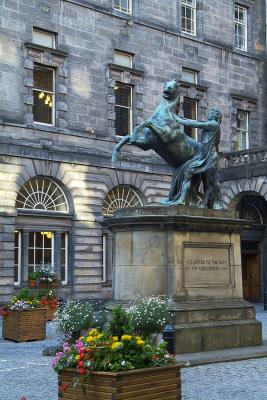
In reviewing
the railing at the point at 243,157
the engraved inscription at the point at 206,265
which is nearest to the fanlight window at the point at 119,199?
the railing at the point at 243,157

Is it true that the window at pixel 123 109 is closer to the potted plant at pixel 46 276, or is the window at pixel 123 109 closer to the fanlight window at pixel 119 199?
the fanlight window at pixel 119 199

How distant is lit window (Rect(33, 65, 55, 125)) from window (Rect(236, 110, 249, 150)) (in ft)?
36.4

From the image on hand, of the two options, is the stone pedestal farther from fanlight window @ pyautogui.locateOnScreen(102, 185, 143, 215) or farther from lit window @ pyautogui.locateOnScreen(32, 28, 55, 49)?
lit window @ pyautogui.locateOnScreen(32, 28, 55, 49)

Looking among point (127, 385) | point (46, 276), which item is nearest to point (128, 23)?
point (46, 276)

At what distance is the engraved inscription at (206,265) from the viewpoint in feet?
43.6

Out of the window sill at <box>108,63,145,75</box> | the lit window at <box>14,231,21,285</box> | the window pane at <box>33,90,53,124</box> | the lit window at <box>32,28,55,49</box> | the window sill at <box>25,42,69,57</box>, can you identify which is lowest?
the lit window at <box>14,231,21,285</box>

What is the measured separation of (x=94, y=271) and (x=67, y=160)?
4.38 m

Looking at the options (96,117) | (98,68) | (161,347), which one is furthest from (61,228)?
(161,347)

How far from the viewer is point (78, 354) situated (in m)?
6.97

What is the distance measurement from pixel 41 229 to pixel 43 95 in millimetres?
5135

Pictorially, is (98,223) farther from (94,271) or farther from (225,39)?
(225,39)

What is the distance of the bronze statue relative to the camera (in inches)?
550

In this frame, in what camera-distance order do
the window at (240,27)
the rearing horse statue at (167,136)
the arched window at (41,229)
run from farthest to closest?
the window at (240,27) < the arched window at (41,229) < the rearing horse statue at (167,136)

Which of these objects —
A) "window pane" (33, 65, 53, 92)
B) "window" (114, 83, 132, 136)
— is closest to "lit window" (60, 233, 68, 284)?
"window" (114, 83, 132, 136)
